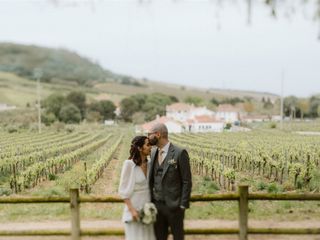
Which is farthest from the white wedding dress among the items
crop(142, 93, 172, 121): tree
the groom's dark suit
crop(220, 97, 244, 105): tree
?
crop(220, 97, 244, 105): tree

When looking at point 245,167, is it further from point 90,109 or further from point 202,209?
Result: point 90,109

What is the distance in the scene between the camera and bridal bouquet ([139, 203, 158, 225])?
512cm

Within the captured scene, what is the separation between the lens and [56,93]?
54.2 meters

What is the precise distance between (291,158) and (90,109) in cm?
3589

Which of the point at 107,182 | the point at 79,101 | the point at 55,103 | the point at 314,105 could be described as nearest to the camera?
the point at 107,182

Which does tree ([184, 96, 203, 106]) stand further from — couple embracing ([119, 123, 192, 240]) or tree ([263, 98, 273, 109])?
couple embracing ([119, 123, 192, 240])

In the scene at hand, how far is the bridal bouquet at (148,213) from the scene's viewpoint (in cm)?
512

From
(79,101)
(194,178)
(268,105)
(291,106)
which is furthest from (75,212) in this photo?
(268,105)

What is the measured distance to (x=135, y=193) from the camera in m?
5.23

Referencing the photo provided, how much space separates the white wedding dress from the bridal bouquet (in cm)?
7

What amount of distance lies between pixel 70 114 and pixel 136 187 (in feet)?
161

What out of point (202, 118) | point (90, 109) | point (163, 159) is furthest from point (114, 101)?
point (163, 159)

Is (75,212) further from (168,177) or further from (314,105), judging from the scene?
(314,105)

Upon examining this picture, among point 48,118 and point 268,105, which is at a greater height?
point 268,105
